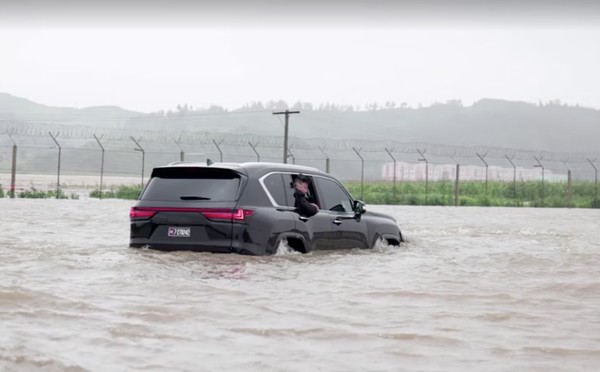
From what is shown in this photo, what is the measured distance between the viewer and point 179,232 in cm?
1181

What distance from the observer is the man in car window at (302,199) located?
41.2 ft

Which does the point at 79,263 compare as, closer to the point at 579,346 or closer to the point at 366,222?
the point at 366,222

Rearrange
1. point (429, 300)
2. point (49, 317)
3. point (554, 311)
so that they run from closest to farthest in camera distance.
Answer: point (49, 317) < point (554, 311) < point (429, 300)

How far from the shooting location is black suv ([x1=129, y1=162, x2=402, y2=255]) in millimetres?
11625

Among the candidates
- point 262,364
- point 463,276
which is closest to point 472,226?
point 463,276

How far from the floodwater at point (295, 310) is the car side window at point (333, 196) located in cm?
68

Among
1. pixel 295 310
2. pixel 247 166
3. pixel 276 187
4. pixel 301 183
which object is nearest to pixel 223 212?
pixel 247 166

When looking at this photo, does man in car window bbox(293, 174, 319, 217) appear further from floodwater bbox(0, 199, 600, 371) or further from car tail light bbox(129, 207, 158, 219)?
car tail light bbox(129, 207, 158, 219)

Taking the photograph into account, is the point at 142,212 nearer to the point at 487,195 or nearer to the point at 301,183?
the point at 301,183

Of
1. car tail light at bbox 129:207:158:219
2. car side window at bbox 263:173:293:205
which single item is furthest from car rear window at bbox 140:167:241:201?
car side window at bbox 263:173:293:205

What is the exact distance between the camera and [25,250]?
13422mm

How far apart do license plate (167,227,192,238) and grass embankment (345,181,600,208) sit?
107 feet

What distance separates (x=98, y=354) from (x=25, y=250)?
288 inches

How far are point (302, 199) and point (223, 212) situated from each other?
1360 mm
